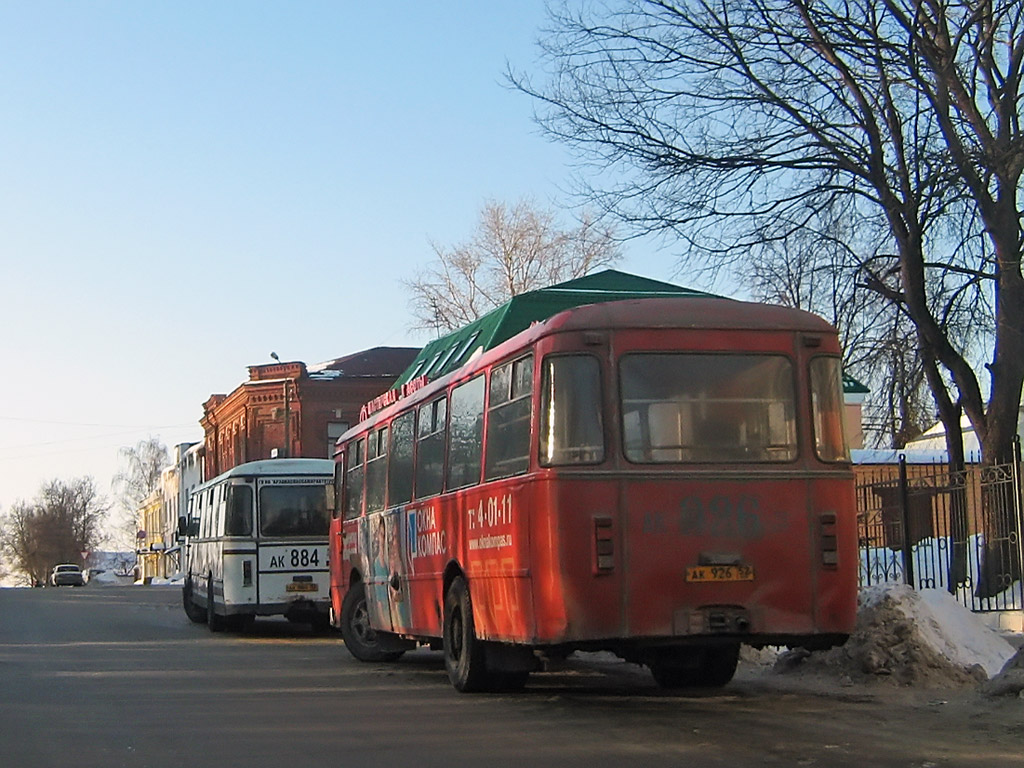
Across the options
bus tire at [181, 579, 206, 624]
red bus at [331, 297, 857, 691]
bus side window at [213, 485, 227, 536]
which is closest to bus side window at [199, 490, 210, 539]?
bus side window at [213, 485, 227, 536]

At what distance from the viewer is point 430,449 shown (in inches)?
568

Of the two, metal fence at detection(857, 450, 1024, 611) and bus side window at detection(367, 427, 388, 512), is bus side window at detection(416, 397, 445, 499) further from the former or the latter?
metal fence at detection(857, 450, 1024, 611)

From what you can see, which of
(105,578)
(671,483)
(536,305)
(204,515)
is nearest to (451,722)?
(671,483)

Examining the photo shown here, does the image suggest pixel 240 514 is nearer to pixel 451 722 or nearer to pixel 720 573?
pixel 451 722

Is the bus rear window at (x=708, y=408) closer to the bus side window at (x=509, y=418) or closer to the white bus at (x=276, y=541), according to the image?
the bus side window at (x=509, y=418)

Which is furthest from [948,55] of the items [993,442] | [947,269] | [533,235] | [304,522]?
[533,235]

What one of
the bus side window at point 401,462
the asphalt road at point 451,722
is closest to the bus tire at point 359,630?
the asphalt road at point 451,722

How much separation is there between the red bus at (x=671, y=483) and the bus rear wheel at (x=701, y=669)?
3.60 feet

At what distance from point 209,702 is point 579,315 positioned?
4.93 metres

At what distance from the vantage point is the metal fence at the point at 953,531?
674 inches

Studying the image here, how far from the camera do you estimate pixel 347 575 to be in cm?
1850

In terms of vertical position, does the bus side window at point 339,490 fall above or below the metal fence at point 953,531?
above

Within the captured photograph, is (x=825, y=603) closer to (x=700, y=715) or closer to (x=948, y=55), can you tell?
(x=700, y=715)

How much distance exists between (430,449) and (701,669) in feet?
11.4
